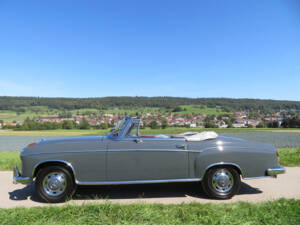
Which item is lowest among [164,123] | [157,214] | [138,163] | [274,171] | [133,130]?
[157,214]

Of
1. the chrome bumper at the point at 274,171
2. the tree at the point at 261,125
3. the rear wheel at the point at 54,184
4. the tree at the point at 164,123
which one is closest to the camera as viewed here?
the rear wheel at the point at 54,184

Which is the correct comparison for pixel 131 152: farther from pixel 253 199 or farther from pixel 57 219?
pixel 253 199

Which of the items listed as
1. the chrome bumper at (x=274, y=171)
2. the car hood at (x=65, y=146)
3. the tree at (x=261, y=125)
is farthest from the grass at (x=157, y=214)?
the tree at (x=261, y=125)

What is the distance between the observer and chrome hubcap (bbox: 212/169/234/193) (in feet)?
12.5

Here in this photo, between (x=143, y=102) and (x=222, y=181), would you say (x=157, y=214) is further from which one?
(x=143, y=102)

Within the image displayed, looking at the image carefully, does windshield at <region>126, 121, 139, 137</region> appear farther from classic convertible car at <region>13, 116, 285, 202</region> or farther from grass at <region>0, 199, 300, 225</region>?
grass at <region>0, 199, 300, 225</region>

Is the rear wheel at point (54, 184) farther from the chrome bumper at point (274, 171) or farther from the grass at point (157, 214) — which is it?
the chrome bumper at point (274, 171)

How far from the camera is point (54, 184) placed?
12.0 ft

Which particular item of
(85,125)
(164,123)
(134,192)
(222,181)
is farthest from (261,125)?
(134,192)

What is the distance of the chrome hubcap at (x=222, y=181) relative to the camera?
150 inches

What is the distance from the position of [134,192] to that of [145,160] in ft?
2.88

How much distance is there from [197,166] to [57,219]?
233 centimetres

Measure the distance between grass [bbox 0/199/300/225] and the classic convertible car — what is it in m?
0.52

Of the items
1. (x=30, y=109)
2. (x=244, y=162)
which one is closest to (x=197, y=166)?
(x=244, y=162)
